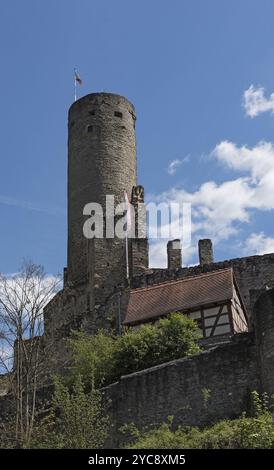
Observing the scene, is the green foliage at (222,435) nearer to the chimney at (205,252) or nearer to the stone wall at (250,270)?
the stone wall at (250,270)

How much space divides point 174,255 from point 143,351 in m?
12.6

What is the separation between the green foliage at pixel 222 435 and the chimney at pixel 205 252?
1509 centimetres

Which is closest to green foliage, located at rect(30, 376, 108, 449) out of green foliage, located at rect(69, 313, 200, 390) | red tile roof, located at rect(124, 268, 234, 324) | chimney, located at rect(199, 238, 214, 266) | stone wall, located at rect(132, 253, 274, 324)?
green foliage, located at rect(69, 313, 200, 390)

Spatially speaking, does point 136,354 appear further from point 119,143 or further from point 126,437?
point 119,143

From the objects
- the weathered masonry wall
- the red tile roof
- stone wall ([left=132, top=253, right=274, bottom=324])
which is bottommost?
the weathered masonry wall

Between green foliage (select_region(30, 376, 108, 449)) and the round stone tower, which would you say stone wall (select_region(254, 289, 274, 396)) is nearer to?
green foliage (select_region(30, 376, 108, 449))

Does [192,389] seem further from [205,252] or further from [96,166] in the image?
[96,166]

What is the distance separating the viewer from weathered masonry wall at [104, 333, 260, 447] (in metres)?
19.1

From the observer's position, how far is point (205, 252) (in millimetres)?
34375

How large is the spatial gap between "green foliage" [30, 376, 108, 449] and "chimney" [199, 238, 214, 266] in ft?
49.9

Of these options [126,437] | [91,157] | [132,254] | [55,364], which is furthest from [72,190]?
[126,437]

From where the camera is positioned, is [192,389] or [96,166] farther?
[96,166]

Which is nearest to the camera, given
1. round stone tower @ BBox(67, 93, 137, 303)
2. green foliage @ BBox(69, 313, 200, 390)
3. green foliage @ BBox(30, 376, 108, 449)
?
green foliage @ BBox(30, 376, 108, 449)

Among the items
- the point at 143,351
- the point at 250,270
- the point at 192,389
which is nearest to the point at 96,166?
the point at 250,270
